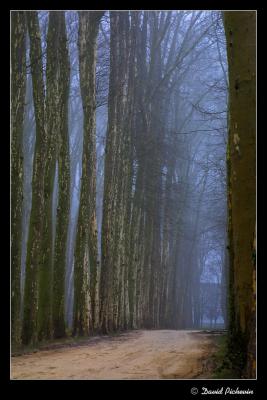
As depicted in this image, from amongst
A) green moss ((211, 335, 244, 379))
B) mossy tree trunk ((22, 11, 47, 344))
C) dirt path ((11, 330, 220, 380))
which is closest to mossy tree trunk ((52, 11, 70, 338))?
mossy tree trunk ((22, 11, 47, 344))

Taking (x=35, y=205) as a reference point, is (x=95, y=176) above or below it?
above

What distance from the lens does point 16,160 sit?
28.7 ft

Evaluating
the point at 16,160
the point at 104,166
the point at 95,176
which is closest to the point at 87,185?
the point at 95,176

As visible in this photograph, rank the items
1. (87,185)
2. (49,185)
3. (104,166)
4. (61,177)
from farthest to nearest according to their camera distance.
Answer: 1. (104,166)
2. (87,185)
3. (61,177)
4. (49,185)

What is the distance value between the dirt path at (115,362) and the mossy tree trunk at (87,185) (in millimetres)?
1788

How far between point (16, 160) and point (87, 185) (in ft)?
11.9

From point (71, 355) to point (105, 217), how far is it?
6.09 m

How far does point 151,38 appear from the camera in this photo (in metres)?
19.7

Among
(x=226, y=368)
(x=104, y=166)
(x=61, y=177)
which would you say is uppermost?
(x=104, y=166)

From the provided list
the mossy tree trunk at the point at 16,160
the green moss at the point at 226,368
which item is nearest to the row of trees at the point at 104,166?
the mossy tree trunk at the point at 16,160

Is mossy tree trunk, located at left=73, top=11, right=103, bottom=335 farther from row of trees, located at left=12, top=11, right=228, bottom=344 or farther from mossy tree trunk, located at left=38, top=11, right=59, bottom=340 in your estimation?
mossy tree trunk, located at left=38, top=11, right=59, bottom=340

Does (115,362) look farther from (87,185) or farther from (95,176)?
(95,176)

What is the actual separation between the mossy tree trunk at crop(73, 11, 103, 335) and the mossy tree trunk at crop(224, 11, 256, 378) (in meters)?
5.25

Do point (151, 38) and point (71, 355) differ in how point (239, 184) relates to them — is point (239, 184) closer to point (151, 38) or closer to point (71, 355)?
point (71, 355)
